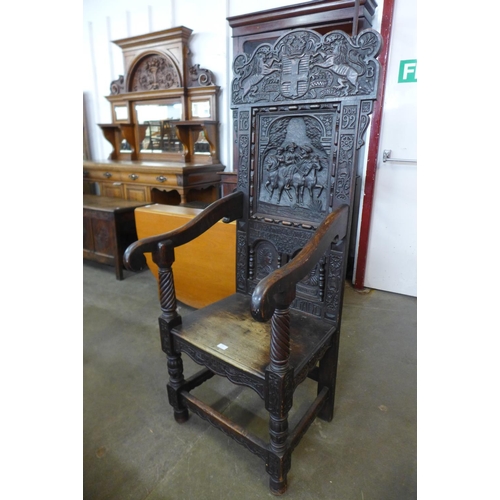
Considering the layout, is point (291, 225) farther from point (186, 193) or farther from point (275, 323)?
point (186, 193)

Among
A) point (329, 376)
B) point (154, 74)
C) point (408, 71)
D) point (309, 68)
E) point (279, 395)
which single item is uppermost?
point (154, 74)

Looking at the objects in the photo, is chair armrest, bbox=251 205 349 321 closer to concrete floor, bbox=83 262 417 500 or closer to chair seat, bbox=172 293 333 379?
chair seat, bbox=172 293 333 379

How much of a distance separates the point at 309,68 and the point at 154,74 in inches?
114

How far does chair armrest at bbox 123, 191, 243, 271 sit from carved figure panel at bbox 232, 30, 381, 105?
42 cm

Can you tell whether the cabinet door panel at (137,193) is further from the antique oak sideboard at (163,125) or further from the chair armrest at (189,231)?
the chair armrest at (189,231)

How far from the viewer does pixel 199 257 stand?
2.04 m

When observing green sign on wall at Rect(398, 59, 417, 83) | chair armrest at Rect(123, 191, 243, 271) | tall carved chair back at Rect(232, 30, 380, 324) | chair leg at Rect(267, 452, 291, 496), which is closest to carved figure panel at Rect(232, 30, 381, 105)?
tall carved chair back at Rect(232, 30, 380, 324)

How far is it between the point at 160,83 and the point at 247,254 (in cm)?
283

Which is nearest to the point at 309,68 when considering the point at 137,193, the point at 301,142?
the point at 301,142

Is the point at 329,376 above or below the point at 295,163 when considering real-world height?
below

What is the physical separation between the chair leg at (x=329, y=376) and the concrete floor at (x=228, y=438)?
2.0 inches

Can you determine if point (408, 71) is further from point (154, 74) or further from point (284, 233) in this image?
point (154, 74)

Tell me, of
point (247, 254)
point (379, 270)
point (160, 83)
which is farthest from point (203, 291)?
point (160, 83)

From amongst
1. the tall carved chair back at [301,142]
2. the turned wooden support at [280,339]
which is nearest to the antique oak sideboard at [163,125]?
the tall carved chair back at [301,142]
